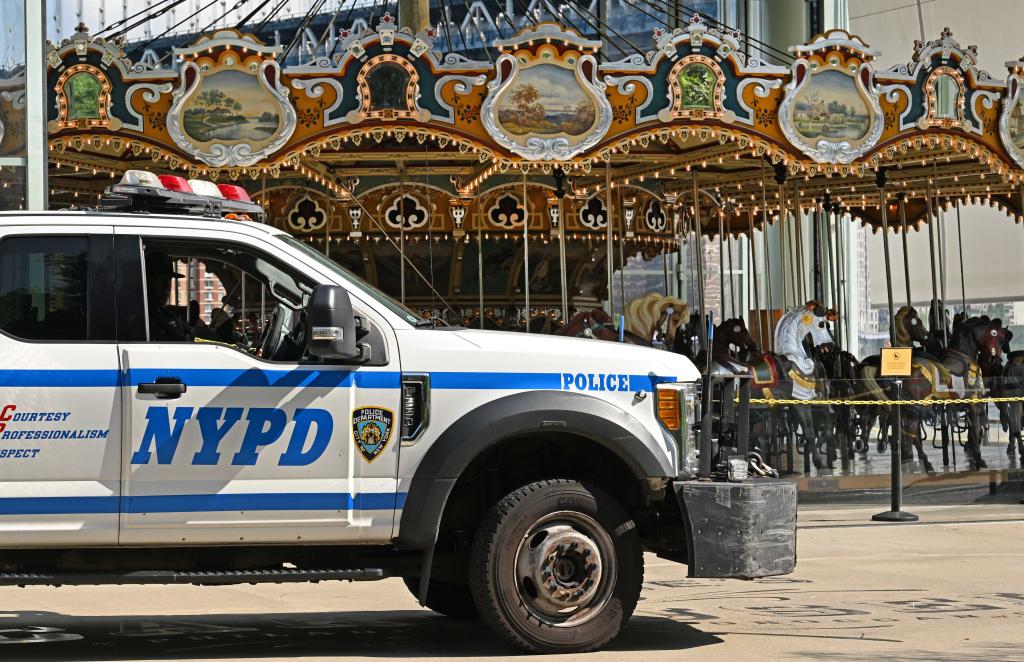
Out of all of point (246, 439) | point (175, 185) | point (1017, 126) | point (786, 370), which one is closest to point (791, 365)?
point (786, 370)

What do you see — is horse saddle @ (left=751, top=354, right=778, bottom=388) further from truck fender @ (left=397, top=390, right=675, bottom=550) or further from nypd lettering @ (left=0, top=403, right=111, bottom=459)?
nypd lettering @ (left=0, top=403, right=111, bottom=459)

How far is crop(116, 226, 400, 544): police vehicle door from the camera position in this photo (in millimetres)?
6445

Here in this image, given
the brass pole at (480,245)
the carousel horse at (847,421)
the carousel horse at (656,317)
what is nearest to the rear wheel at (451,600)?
the carousel horse at (847,421)

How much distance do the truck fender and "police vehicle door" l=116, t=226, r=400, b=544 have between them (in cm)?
13

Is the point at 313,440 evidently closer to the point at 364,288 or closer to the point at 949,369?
the point at 364,288

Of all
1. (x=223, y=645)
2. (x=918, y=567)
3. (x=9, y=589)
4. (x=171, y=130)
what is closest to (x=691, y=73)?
(x=171, y=130)

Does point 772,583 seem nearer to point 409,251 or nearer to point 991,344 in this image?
point 991,344

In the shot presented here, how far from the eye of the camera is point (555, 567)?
22.7 ft

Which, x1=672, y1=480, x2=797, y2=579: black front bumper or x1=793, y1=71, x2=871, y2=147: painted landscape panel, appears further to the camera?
x1=793, y1=71, x2=871, y2=147: painted landscape panel

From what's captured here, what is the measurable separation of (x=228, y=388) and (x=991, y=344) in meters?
16.8

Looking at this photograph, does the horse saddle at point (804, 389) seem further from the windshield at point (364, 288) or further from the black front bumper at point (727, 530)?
the windshield at point (364, 288)

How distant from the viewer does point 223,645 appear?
7.43 meters

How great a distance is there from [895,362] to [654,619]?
958 cm

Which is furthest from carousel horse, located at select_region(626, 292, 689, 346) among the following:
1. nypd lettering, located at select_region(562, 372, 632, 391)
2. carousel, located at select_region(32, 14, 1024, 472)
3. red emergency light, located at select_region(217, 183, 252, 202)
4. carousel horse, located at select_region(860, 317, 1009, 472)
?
nypd lettering, located at select_region(562, 372, 632, 391)
